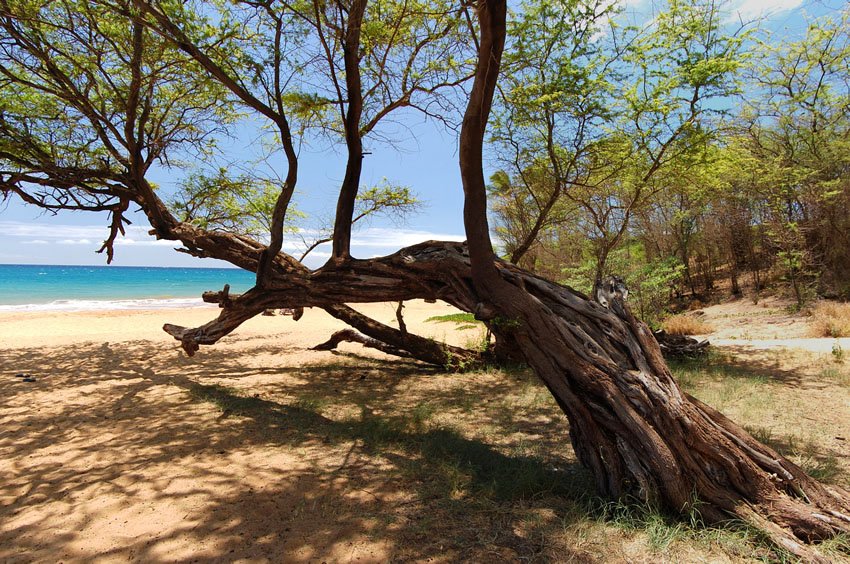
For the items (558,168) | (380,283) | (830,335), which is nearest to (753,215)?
(830,335)

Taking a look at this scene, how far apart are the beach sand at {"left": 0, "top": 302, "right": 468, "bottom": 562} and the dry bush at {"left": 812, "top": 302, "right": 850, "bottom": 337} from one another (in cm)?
911

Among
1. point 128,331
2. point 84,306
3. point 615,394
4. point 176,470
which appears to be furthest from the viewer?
point 84,306

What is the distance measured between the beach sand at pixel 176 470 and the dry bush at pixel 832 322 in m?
9.11

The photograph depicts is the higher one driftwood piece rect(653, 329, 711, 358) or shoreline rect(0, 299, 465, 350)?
shoreline rect(0, 299, 465, 350)

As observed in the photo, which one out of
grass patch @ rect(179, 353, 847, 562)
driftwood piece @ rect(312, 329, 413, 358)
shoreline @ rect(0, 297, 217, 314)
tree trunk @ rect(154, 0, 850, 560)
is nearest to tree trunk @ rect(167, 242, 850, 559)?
tree trunk @ rect(154, 0, 850, 560)

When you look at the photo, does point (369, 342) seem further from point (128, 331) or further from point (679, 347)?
point (128, 331)

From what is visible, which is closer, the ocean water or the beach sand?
the beach sand

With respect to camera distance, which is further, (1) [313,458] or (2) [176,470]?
(1) [313,458]

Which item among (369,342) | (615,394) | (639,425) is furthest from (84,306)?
(639,425)

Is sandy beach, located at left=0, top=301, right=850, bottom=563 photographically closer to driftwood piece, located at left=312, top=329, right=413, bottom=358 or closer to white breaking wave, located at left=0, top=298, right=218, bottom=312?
driftwood piece, located at left=312, top=329, right=413, bottom=358

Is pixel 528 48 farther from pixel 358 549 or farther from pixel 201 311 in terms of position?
pixel 201 311

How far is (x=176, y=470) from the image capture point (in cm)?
355

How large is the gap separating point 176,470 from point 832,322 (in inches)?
495

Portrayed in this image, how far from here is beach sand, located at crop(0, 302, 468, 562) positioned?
254 cm
